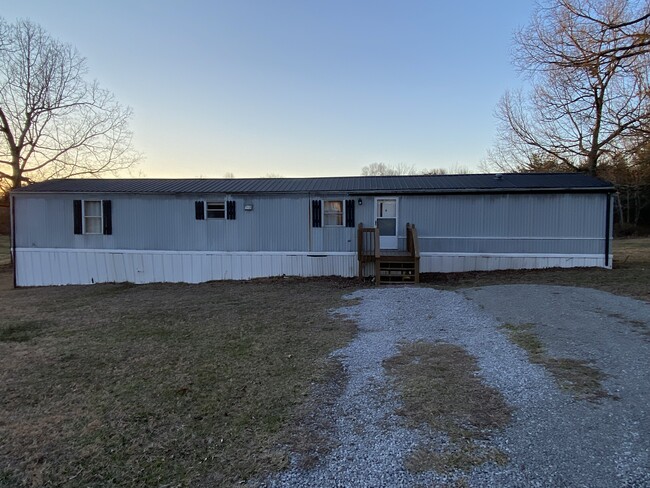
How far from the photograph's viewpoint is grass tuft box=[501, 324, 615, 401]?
3253 mm

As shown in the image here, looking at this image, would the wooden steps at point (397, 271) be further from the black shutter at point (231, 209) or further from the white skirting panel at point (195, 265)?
the black shutter at point (231, 209)

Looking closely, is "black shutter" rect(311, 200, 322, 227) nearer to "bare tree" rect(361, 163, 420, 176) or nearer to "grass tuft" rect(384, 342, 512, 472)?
"grass tuft" rect(384, 342, 512, 472)

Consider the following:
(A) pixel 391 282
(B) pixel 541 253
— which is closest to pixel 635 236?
(B) pixel 541 253

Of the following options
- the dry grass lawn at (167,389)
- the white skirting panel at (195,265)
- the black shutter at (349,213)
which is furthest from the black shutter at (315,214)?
the dry grass lawn at (167,389)

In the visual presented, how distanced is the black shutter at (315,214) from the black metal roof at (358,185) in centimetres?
36

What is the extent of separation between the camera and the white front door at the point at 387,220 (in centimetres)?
1132

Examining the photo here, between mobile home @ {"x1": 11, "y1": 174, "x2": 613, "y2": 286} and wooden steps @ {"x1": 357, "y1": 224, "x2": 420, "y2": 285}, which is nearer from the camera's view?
wooden steps @ {"x1": 357, "y1": 224, "x2": 420, "y2": 285}

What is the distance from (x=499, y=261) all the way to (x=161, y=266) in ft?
32.1

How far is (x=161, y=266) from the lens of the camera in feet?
39.1

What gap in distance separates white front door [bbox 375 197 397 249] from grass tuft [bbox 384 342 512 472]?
273 inches

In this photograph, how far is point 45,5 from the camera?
1206 centimetres

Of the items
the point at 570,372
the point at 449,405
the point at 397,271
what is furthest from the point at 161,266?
the point at 570,372

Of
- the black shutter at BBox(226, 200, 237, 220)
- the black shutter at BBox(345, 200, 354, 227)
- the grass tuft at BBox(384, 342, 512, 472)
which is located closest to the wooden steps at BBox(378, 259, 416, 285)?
the black shutter at BBox(345, 200, 354, 227)

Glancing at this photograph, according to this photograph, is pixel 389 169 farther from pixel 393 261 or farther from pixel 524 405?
pixel 524 405
